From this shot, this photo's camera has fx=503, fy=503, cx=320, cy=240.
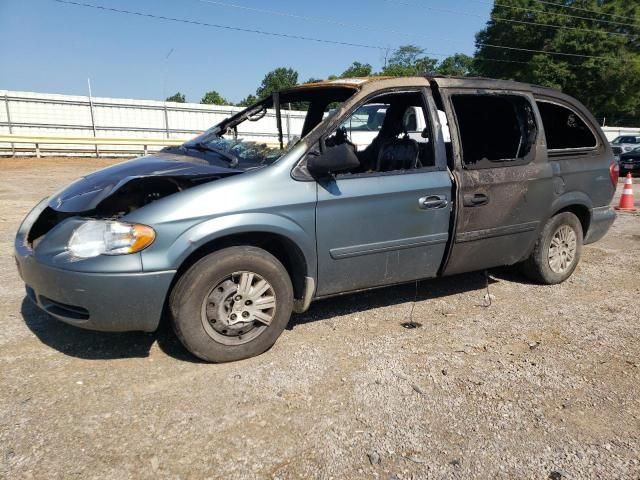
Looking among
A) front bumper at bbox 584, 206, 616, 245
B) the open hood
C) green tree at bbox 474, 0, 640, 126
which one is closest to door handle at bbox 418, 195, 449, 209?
the open hood

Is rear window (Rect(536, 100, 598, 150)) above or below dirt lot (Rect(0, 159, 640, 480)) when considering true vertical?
above

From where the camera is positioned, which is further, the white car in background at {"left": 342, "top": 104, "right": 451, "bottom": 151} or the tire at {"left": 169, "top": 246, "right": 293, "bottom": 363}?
the white car in background at {"left": 342, "top": 104, "right": 451, "bottom": 151}

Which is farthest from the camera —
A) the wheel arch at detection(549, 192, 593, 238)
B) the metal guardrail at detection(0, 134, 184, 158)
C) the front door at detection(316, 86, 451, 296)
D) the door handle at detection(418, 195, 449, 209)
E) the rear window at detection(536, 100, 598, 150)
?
the metal guardrail at detection(0, 134, 184, 158)

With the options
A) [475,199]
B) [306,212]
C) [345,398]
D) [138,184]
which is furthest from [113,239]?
[475,199]

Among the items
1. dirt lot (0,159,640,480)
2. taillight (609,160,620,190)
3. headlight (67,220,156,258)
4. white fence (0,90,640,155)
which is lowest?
dirt lot (0,159,640,480)

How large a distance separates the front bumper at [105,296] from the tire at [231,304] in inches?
5.4

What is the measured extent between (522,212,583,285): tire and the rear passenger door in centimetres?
20

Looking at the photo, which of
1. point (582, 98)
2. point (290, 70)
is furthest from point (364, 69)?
point (290, 70)

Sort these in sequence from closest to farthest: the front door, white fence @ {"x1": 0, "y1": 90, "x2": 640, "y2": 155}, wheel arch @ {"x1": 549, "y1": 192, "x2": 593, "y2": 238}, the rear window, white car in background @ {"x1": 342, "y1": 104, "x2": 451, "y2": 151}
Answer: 1. the front door
2. white car in background @ {"x1": 342, "y1": 104, "x2": 451, "y2": 151}
3. wheel arch @ {"x1": 549, "y1": 192, "x2": 593, "y2": 238}
4. the rear window
5. white fence @ {"x1": 0, "y1": 90, "x2": 640, "y2": 155}

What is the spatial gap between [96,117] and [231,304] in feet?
71.0

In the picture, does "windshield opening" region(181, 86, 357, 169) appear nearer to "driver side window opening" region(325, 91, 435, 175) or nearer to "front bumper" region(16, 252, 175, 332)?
"driver side window opening" region(325, 91, 435, 175)

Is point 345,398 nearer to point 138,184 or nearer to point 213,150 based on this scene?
point 138,184

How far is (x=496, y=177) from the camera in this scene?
4047 millimetres

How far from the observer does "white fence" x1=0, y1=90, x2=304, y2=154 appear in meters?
20.1
